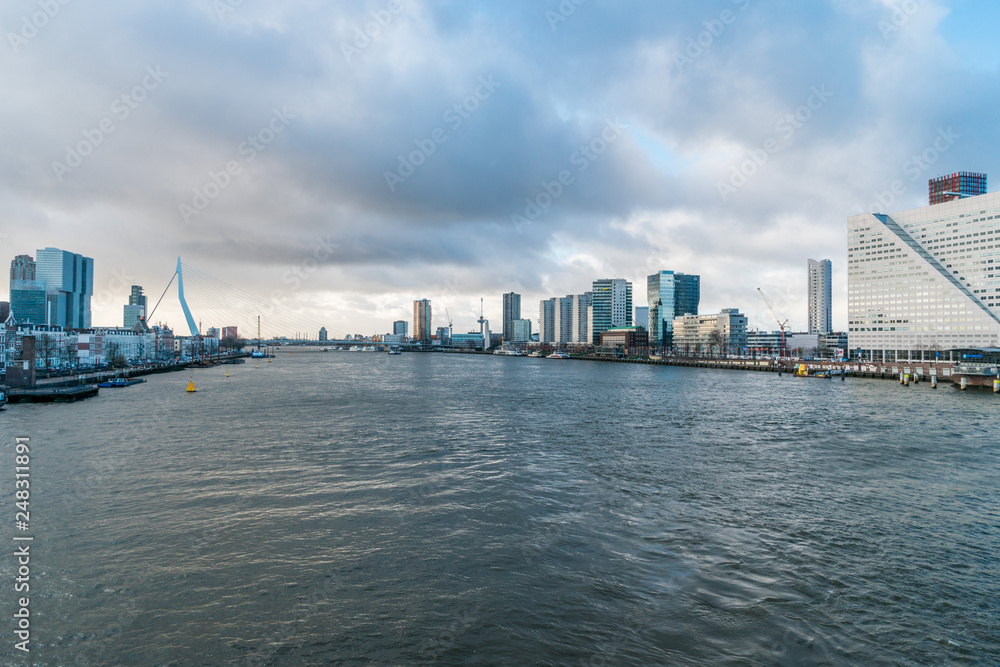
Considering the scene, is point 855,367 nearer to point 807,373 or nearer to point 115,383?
point 807,373

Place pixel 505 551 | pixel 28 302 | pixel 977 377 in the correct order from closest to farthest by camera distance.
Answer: pixel 505 551 < pixel 977 377 < pixel 28 302

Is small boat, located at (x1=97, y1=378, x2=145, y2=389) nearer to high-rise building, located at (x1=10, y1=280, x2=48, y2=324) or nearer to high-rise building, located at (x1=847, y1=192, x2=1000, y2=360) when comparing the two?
high-rise building, located at (x1=10, y1=280, x2=48, y2=324)

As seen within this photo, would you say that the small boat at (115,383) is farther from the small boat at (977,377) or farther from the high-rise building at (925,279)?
the high-rise building at (925,279)

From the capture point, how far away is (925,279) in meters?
127

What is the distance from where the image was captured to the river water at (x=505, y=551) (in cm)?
884

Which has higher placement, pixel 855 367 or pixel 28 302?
pixel 28 302

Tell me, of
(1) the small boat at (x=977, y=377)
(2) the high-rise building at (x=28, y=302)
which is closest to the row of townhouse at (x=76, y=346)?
(2) the high-rise building at (x=28, y=302)

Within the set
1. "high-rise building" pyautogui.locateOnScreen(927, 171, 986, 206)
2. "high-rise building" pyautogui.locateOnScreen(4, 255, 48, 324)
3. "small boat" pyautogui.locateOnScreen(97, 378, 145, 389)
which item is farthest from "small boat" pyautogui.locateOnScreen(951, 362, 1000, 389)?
"high-rise building" pyautogui.locateOnScreen(4, 255, 48, 324)

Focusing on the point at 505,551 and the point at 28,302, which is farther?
the point at 28,302

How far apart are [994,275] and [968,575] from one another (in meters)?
151

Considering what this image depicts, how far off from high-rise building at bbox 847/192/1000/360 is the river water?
126225 mm

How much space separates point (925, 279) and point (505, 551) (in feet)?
522

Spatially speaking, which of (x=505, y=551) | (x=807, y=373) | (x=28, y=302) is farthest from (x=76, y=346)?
(x=807, y=373)

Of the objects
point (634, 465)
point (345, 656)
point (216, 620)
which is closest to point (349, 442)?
point (634, 465)
